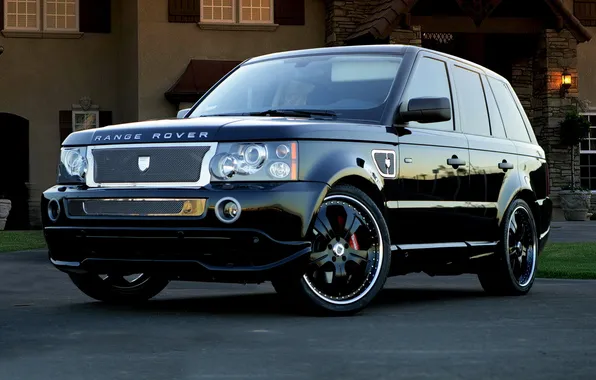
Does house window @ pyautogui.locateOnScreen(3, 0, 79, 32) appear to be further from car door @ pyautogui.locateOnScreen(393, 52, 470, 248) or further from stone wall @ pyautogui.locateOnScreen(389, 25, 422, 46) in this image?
car door @ pyautogui.locateOnScreen(393, 52, 470, 248)

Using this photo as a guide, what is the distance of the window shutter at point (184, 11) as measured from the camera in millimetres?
27500

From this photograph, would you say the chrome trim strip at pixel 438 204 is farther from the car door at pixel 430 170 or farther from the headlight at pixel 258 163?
the headlight at pixel 258 163

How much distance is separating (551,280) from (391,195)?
4002mm

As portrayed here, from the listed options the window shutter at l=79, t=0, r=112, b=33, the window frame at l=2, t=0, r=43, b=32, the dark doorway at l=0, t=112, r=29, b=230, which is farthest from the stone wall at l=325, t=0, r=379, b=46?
the dark doorway at l=0, t=112, r=29, b=230

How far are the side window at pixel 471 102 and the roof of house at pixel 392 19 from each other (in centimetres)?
1642

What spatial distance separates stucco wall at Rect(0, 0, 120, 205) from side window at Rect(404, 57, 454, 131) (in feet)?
66.9

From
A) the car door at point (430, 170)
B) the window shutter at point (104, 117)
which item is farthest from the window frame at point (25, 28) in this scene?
the car door at point (430, 170)

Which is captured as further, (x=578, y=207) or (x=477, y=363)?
(x=578, y=207)

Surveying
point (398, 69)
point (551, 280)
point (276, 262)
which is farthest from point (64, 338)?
point (551, 280)

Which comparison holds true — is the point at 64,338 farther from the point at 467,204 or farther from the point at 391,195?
the point at 467,204

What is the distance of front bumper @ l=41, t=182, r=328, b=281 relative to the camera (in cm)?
708

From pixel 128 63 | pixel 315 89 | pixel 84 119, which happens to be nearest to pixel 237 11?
pixel 128 63

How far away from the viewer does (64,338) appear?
6438 millimetres

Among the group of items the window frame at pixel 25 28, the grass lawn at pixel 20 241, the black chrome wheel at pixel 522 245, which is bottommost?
the grass lawn at pixel 20 241
